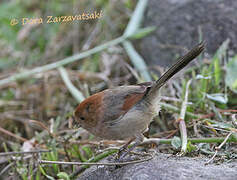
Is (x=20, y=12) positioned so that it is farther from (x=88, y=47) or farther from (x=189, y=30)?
(x=189, y=30)

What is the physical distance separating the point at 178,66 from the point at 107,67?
2.66m

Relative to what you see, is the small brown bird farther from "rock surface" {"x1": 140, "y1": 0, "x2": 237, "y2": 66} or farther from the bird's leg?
"rock surface" {"x1": 140, "y1": 0, "x2": 237, "y2": 66}

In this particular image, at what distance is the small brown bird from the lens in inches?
113

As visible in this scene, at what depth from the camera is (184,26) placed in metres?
4.88

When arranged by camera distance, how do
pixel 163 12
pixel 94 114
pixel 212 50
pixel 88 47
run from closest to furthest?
pixel 94 114 < pixel 212 50 < pixel 163 12 < pixel 88 47

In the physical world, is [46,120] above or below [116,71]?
below

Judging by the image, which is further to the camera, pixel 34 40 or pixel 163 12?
pixel 34 40

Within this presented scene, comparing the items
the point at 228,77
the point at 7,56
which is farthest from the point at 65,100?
the point at 228,77

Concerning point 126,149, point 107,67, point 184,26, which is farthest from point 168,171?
point 107,67

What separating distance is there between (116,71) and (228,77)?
212cm

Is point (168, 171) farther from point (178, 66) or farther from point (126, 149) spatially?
point (178, 66)

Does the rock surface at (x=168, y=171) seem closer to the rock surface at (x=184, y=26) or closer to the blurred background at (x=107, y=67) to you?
the blurred background at (x=107, y=67)

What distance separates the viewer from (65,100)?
4.93 metres

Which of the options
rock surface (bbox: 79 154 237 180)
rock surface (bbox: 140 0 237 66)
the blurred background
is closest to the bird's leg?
rock surface (bbox: 79 154 237 180)
